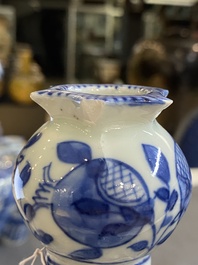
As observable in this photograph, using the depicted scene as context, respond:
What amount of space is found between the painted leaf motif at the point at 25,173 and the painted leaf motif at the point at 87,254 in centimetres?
6

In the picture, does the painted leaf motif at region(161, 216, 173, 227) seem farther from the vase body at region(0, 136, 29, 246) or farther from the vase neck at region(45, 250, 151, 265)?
the vase body at region(0, 136, 29, 246)

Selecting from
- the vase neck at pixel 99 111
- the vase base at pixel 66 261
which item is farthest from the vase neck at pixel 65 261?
the vase neck at pixel 99 111

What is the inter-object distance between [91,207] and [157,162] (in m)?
0.05

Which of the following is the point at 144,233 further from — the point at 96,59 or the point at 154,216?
the point at 96,59

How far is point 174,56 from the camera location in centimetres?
153

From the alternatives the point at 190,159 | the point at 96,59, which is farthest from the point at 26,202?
the point at 96,59

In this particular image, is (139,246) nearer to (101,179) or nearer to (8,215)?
(101,179)

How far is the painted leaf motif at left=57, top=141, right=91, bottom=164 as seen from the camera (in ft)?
1.09

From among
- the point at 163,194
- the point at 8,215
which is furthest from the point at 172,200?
the point at 8,215

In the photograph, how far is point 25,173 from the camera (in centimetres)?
35

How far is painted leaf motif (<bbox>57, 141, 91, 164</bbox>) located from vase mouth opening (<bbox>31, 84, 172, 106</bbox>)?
1.2 inches

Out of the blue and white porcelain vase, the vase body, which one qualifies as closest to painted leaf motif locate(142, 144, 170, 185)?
the blue and white porcelain vase

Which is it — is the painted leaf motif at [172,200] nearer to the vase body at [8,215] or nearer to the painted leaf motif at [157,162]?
the painted leaf motif at [157,162]

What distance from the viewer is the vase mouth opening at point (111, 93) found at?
0.33 meters
